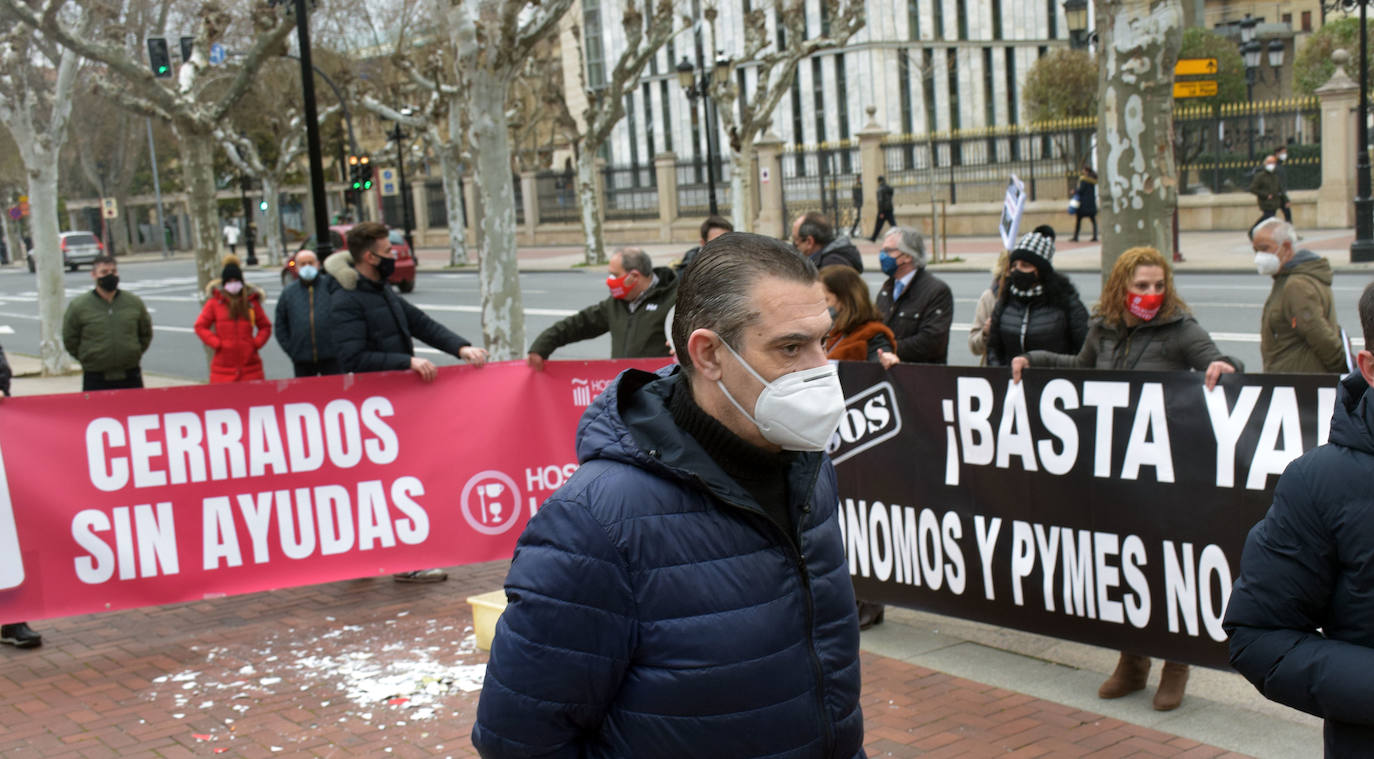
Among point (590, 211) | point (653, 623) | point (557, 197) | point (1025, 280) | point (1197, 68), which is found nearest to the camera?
point (653, 623)

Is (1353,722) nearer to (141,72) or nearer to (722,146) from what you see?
(141,72)

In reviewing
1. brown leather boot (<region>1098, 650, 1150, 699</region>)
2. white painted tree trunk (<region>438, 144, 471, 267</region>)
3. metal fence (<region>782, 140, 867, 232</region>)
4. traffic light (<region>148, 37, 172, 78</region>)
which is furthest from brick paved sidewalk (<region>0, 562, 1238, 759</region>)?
white painted tree trunk (<region>438, 144, 471, 267</region>)

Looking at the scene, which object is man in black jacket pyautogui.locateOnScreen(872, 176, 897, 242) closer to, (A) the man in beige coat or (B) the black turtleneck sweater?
(A) the man in beige coat

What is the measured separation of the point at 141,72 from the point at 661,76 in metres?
68.0

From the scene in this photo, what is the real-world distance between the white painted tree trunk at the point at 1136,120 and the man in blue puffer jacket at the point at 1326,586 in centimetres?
776

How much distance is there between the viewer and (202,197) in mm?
18891

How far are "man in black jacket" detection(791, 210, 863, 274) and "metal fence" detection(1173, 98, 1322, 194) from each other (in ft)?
91.8

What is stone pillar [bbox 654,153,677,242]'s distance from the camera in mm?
46000

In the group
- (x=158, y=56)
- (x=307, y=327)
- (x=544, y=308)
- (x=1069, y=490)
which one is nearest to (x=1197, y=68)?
(x=544, y=308)

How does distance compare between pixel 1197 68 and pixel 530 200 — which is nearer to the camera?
pixel 1197 68

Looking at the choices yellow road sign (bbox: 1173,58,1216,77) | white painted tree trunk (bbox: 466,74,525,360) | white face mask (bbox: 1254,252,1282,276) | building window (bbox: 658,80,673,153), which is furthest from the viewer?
building window (bbox: 658,80,673,153)

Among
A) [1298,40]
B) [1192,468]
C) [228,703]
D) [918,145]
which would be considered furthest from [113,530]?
[1298,40]

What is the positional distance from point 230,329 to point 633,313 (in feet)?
14.4

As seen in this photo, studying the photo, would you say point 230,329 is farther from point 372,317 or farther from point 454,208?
point 454,208
